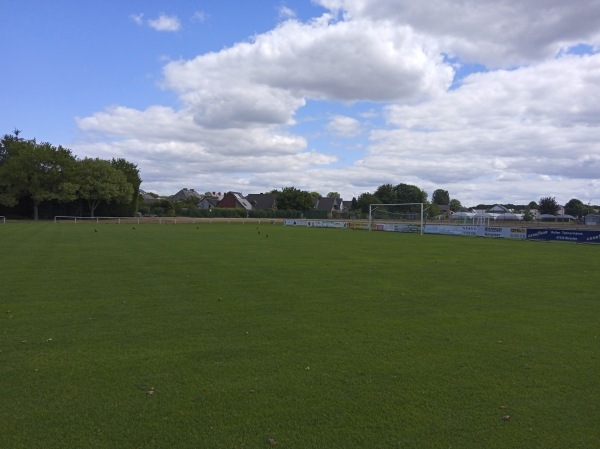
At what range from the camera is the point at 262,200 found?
130000mm

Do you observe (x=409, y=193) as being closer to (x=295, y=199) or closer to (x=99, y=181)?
(x=295, y=199)

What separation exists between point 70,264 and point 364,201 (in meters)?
103

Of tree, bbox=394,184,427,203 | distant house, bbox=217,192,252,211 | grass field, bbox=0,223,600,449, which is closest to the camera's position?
grass field, bbox=0,223,600,449

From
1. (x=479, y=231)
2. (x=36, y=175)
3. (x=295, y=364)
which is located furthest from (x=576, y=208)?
(x=295, y=364)

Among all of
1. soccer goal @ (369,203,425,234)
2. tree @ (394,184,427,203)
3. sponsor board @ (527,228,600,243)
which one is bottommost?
sponsor board @ (527,228,600,243)

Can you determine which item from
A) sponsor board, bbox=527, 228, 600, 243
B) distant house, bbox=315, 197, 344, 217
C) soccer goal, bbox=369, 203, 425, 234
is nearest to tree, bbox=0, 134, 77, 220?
soccer goal, bbox=369, 203, 425, 234

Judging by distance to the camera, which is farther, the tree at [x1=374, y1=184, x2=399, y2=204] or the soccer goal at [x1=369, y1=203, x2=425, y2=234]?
the tree at [x1=374, y1=184, x2=399, y2=204]

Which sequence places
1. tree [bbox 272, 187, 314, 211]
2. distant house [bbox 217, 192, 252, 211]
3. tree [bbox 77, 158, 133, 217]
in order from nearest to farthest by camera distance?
tree [bbox 77, 158, 133, 217] → tree [bbox 272, 187, 314, 211] → distant house [bbox 217, 192, 252, 211]

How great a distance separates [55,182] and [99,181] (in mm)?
5765

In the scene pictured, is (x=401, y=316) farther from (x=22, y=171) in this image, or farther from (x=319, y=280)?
(x=22, y=171)

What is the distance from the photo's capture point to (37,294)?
10711 mm

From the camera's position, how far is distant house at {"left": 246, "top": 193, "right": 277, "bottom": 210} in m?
128

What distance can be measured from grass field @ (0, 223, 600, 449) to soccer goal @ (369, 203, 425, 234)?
35.0 m

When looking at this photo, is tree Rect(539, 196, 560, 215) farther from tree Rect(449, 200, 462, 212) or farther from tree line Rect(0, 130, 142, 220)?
tree line Rect(0, 130, 142, 220)
